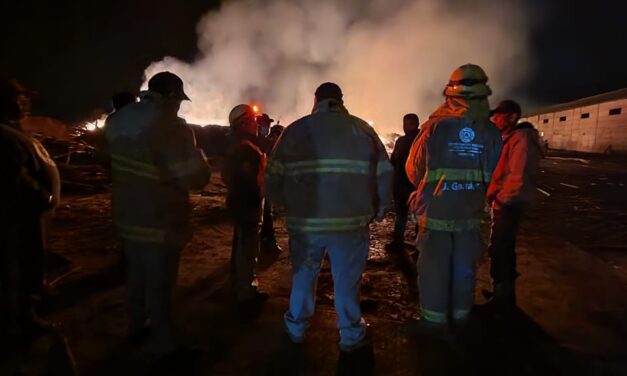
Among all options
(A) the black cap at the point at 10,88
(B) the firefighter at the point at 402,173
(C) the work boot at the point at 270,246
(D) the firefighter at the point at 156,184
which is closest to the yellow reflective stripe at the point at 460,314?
(D) the firefighter at the point at 156,184

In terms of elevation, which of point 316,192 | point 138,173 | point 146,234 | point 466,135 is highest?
point 466,135

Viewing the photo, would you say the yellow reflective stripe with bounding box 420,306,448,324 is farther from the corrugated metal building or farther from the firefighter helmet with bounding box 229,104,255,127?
the corrugated metal building

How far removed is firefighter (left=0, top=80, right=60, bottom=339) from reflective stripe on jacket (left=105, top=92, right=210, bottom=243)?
0.72 m

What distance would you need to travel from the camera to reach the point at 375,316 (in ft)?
12.5

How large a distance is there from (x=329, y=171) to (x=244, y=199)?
1251mm

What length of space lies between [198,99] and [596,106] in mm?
31810

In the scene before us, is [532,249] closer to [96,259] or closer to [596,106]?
[96,259]

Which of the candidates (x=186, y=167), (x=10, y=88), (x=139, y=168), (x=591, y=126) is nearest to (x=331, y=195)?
(x=186, y=167)

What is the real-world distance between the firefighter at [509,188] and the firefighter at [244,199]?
87.8 inches

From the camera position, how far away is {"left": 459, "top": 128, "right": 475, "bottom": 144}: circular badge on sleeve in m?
3.15

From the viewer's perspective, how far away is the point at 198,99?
2712 centimetres

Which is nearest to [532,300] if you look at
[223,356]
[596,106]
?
[223,356]

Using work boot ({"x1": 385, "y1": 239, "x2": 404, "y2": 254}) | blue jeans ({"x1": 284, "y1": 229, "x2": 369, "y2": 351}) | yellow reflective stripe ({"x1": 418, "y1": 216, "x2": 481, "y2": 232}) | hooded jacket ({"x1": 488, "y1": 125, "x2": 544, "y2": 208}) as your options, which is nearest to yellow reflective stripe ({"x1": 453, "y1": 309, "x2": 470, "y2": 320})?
yellow reflective stripe ({"x1": 418, "y1": 216, "x2": 481, "y2": 232})

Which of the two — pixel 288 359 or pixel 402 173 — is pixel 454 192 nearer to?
pixel 288 359
